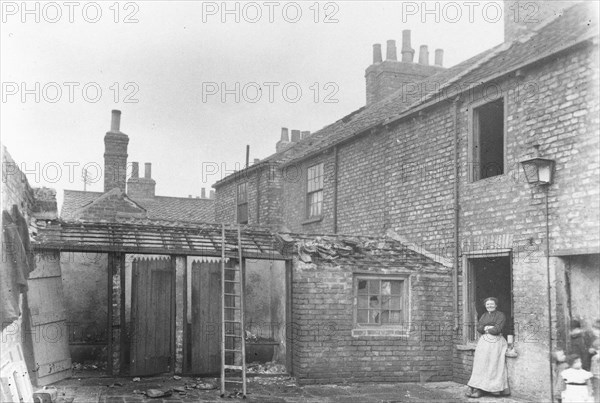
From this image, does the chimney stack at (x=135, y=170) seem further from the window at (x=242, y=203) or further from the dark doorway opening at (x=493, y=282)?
the dark doorway opening at (x=493, y=282)

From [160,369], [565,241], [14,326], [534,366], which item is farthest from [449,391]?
[14,326]

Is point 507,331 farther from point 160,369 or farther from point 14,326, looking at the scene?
point 14,326

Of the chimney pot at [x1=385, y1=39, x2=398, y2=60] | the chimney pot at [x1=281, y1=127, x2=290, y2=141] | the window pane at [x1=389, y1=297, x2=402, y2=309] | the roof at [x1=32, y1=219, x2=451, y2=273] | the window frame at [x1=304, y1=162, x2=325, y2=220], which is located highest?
the chimney pot at [x1=385, y1=39, x2=398, y2=60]

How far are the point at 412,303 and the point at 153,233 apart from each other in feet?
17.3

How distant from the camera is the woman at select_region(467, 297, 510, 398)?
9773mm

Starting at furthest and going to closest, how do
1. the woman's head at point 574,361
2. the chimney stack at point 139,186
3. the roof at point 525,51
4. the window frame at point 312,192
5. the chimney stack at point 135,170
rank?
the chimney stack at point 139,186
the chimney stack at point 135,170
the window frame at point 312,192
the roof at point 525,51
the woman's head at point 574,361

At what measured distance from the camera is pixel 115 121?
789 inches

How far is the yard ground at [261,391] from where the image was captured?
931 cm

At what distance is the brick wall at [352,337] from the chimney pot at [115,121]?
36.8 feet

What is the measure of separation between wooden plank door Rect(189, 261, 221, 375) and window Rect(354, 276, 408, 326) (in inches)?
112

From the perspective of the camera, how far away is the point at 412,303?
11.4 meters

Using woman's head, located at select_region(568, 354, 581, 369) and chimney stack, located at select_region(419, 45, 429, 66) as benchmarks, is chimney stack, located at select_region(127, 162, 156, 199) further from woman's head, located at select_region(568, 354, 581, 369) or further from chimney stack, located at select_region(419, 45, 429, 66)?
woman's head, located at select_region(568, 354, 581, 369)

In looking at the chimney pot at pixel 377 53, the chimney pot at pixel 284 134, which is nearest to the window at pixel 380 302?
the chimney pot at pixel 377 53

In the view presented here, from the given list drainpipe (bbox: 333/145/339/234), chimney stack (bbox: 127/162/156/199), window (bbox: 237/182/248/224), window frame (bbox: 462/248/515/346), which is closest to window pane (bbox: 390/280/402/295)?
window frame (bbox: 462/248/515/346)
